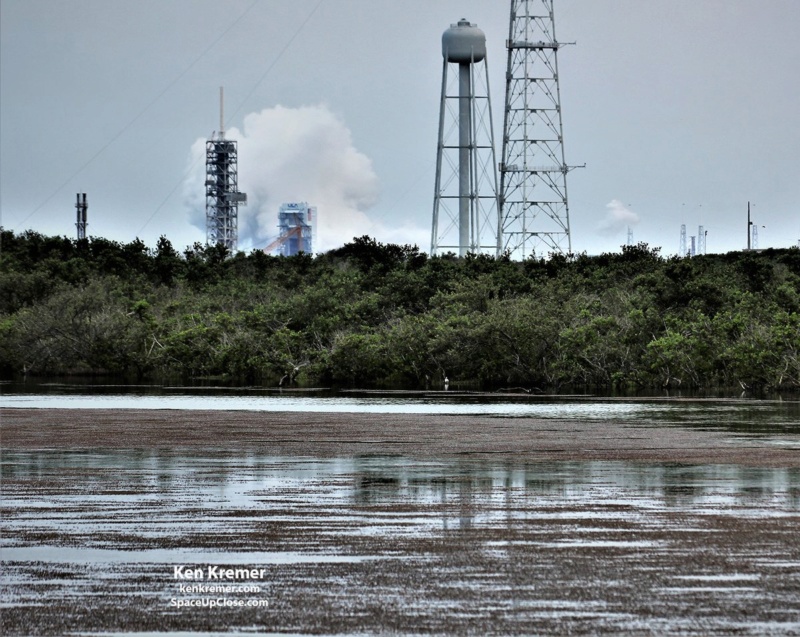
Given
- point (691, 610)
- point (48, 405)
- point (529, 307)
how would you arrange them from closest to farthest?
point (691, 610)
point (48, 405)
point (529, 307)

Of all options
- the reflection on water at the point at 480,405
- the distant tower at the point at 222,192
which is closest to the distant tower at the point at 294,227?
the distant tower at the point at 222,192

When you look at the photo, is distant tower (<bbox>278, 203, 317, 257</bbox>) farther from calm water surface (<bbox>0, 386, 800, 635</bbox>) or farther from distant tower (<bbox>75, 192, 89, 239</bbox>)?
calm water surface (<bbox>0, 386, 800, 635</bbox>)

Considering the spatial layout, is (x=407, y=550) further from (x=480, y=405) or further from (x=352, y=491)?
(x=480, y=405)

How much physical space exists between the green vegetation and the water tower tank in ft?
45.4

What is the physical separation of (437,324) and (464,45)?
102ft

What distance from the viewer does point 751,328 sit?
175 ft

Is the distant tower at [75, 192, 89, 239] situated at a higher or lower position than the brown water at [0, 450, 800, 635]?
higher

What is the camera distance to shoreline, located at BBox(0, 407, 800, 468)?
21.7 m

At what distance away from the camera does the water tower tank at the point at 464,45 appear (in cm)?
8769

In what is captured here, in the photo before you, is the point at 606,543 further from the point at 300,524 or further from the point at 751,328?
the point at 751,328

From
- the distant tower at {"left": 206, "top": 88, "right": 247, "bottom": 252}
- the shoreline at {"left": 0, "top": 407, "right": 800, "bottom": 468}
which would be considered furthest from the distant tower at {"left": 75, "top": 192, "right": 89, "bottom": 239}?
the shoreline at {"left": 0, "top": 407, "right": 800, "bottom": 468}

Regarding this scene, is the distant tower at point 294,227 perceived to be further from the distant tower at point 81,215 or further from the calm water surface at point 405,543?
the calm water surface at point 405,543

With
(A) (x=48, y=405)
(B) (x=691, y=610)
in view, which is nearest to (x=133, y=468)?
(B) (x=691, y=610)

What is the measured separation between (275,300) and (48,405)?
128 feet
